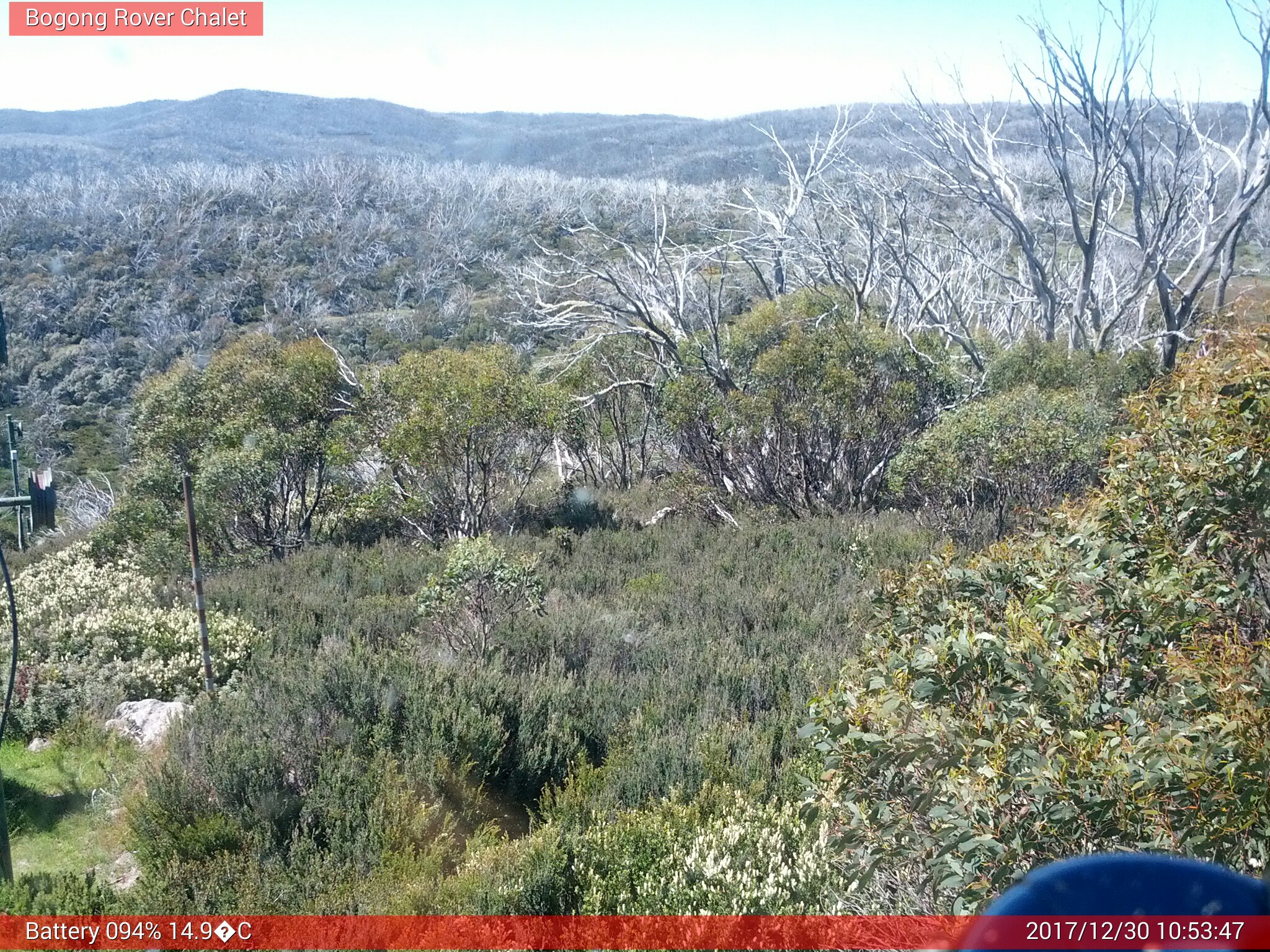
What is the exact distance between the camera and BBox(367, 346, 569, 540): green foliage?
36.7 ft

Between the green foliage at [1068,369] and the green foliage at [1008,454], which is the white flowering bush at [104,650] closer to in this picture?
the green foliage at [1008,454]

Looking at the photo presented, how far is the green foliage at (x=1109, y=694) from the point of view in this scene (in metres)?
2.21

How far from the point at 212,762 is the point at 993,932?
4.69 metres

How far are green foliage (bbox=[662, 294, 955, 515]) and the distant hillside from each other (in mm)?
38529

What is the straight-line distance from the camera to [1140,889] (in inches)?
35.4

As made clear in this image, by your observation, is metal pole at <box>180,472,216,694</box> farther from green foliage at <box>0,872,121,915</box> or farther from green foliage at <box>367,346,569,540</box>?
green foliage at <box>367,346,569,540</box>

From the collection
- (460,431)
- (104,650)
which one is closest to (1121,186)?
(460,431)

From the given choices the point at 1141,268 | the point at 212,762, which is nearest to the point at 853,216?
the point at 1141,268

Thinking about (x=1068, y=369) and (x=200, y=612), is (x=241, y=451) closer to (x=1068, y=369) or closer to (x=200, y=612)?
(x=200, y=612)

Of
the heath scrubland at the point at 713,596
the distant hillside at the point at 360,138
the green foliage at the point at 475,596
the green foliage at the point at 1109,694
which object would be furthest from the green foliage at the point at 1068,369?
the distant hillside at the point at 360,138

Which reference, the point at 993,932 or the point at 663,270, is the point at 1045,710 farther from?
the point at 663,270

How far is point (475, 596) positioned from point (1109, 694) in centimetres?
570

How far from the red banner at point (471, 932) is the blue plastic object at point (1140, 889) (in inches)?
91.2

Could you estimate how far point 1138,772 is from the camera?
220cm
